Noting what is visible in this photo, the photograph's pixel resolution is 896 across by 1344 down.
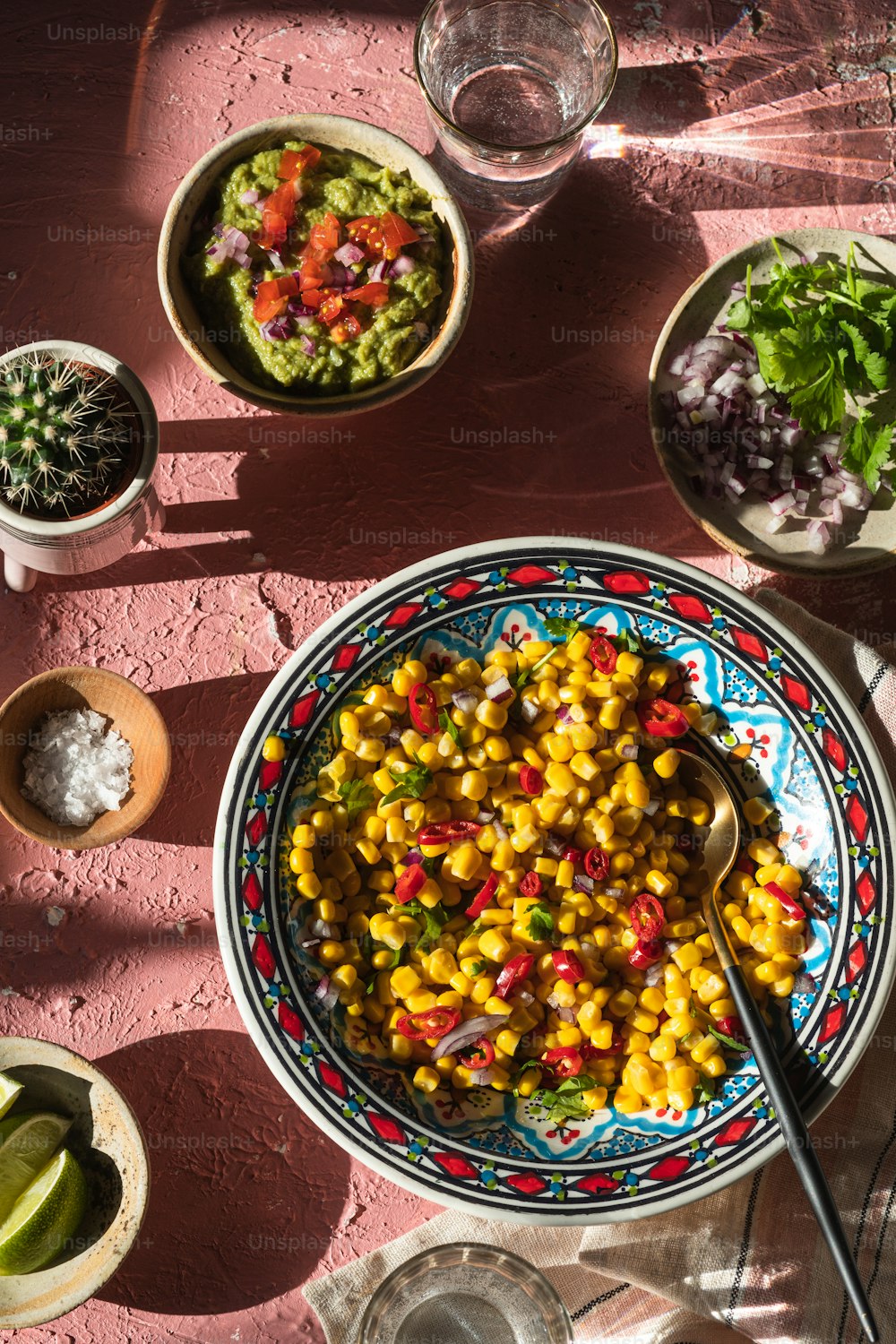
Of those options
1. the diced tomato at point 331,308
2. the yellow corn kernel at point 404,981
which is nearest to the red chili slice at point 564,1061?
the yellow corn kernel at point 404,981

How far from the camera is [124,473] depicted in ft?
10.4

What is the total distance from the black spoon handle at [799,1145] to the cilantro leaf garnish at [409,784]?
0.93 meters

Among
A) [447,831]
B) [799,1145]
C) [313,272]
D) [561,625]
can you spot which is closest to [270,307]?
[313,272]

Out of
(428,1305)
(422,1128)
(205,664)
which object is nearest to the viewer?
(422,1128)

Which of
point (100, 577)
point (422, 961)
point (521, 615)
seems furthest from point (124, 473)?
point (422, 961)

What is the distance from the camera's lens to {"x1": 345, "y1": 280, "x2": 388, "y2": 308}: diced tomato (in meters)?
3.34

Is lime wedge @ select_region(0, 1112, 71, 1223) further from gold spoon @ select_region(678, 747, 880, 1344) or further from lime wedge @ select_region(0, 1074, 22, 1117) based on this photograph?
gold spoon @ select_region(678, 747, 880, 1344)

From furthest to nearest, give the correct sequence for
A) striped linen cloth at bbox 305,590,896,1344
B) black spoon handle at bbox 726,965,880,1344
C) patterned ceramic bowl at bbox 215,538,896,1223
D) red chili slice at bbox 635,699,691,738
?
striped linen cloth at bbox 305,590,896,1344, red chili slice at bbox 635,699,691,738, patterned ceramic bowl at bbox 215,538,896,1223, black spoon handle at bbox 726,965,880,1344

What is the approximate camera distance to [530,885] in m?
3.04

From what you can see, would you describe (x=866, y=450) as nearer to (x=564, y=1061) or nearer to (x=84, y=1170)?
(x=564, y=1061)

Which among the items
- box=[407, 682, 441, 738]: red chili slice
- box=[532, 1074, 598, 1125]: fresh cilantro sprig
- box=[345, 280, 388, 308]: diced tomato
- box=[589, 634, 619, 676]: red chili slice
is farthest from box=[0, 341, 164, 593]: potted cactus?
box=[532, 1074, 598, 1125]: fresh cilantro sprig

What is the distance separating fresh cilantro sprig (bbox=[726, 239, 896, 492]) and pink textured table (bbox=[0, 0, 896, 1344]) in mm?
425

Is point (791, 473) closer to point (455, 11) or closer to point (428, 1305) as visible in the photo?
point (455, 11)

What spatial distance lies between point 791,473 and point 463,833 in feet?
5.14
